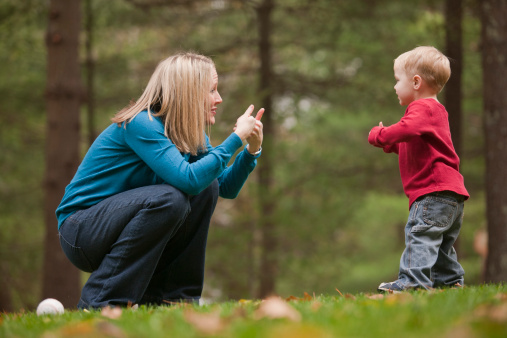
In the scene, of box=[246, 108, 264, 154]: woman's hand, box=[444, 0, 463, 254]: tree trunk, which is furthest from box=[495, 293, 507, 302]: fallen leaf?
box=[444, 0, 463, 254]: tree trunk

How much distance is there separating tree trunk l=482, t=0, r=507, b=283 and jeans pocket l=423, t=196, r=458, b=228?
241cm

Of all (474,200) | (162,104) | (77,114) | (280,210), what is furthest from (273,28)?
(162,104)

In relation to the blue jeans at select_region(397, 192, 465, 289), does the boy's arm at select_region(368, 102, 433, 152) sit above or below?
above

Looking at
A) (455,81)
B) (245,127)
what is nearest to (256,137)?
(245,127)

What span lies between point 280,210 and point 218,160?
6758mm

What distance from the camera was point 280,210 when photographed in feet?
32.7

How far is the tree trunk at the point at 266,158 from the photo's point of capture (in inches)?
384

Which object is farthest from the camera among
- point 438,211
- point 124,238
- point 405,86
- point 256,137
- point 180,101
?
point 256,137

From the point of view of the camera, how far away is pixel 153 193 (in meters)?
3.18

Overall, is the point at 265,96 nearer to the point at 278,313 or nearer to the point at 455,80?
the point at 455,80

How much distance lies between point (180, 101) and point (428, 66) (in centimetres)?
150

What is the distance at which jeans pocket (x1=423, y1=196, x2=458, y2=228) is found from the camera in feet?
10.6

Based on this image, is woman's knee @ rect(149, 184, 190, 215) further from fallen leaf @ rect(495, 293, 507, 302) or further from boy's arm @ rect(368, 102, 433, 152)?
fallen leaf @ rect(495, 293, 507, 302)

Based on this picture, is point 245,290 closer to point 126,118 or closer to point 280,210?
point 280,210
